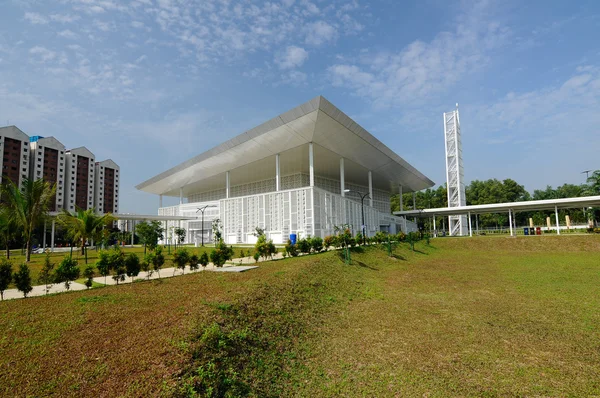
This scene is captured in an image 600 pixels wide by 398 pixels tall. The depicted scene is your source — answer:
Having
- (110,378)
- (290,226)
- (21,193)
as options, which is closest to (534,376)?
(110,378)

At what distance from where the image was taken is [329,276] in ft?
42.3

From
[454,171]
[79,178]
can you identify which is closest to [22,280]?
[454,171]

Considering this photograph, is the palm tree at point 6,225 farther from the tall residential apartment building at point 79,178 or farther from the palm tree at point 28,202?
the tall residential apartment building at point 79,178

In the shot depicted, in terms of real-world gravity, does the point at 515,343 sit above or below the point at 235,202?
below

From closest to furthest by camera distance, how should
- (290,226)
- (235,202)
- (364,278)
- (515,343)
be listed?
(515,343)
(364,278)
(290,226)
(235,202)

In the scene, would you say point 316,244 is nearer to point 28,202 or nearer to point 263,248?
point 263,248

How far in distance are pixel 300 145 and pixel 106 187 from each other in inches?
2757

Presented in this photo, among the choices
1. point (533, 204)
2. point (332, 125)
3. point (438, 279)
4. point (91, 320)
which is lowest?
point (438, 279)

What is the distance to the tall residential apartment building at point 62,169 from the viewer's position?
185ft

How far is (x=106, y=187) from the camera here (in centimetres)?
7931

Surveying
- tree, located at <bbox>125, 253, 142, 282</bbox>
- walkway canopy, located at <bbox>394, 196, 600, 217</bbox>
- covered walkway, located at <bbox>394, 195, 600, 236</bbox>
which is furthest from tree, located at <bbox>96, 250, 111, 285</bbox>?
walkway canopy, located at <bbox>394, 196, 600, 217</bbox>

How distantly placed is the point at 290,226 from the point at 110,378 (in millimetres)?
28396

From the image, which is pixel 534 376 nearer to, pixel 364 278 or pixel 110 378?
A: pixel 110 378

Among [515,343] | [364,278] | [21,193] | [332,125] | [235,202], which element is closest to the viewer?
[515,343]
